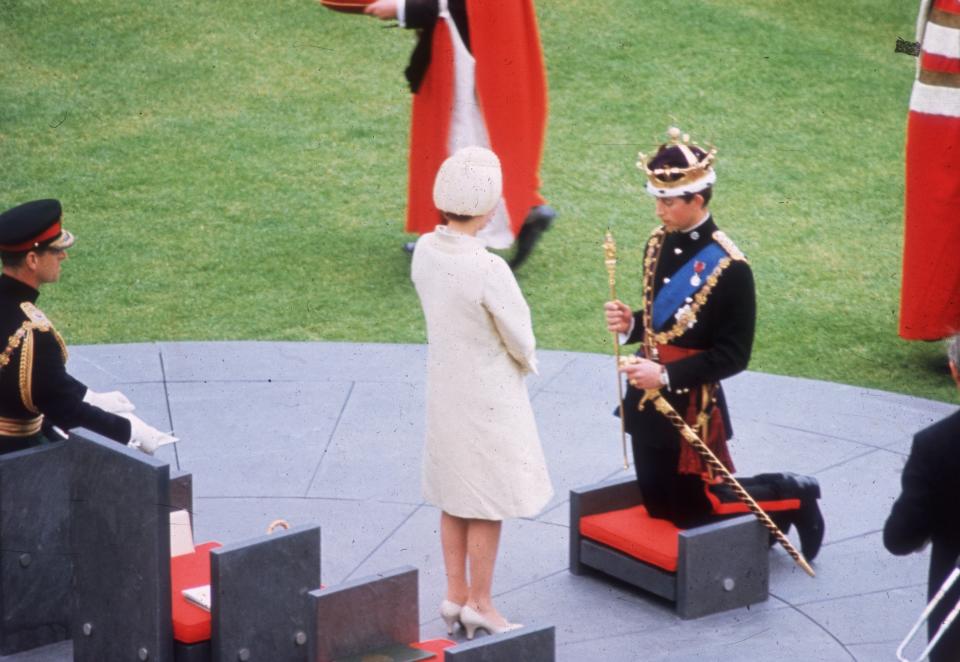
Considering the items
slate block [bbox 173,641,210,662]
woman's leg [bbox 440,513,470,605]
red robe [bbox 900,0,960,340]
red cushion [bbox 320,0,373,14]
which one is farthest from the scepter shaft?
red cushion [bbox 320,0,373,14]

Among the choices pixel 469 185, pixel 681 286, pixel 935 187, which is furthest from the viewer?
pixel 935 187

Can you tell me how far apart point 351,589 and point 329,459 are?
225 cm

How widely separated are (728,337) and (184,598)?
7.06 ft

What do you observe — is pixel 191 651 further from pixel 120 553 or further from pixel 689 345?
pixel 689 345

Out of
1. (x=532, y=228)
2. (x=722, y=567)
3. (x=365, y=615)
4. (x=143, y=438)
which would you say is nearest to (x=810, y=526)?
(x=722, y=567)

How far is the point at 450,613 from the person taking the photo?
19.4 ft

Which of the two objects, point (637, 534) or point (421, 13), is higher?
point (421, 13)

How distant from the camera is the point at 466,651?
15.2ft

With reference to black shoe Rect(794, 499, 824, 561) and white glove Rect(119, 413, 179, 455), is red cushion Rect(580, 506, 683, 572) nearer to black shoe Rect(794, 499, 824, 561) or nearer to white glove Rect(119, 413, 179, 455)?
black shoe Rect(794, 499, 824, 561)

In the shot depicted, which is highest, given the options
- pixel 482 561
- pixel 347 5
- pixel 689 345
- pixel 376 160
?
pixel 347 5

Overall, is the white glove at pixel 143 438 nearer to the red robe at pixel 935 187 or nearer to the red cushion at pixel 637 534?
the red cushion at pixel 637 534

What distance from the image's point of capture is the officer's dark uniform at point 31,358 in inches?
229

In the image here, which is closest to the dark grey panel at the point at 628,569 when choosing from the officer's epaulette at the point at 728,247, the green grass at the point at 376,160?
the officer's epaulette at the point at 728,247

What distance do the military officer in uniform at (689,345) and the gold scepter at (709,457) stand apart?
0.04 m
